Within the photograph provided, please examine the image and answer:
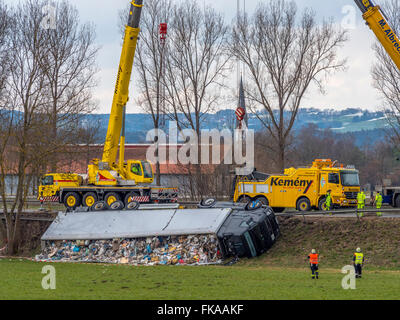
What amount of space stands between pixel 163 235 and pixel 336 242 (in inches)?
311

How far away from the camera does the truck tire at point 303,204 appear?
110 feet

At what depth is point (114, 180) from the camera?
120 feet

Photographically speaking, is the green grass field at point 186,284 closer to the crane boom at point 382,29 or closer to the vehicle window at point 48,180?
the crane boom at point 382,29

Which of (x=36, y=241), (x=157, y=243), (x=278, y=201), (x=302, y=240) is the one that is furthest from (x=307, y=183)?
(x=36, y=241)

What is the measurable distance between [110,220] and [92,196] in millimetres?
7574

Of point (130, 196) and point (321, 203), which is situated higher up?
point (130, 196)

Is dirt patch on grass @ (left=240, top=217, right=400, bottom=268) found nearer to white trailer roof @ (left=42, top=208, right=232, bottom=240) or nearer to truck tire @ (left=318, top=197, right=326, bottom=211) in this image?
white trailer roof @ (left=42, top=208, right=232, bottom=240)

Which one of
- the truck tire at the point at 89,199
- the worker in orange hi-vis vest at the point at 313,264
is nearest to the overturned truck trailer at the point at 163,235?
the truck tire at the point at 89,199

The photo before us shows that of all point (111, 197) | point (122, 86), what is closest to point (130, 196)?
point (111, 197)

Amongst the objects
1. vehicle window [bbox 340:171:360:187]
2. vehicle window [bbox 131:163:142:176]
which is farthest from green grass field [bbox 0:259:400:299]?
vehicle window [bbox 131:163:142:176]

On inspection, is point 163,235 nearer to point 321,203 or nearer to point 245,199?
point 245,199

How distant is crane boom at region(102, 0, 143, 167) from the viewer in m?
32.6

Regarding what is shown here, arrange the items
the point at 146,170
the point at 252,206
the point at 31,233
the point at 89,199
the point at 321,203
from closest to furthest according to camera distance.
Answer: the point at 252,206, the point at 321,203, the point at 31,233, the point at 89,199, the point at 146,170

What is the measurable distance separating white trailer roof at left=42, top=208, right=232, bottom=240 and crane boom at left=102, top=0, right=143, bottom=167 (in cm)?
530
